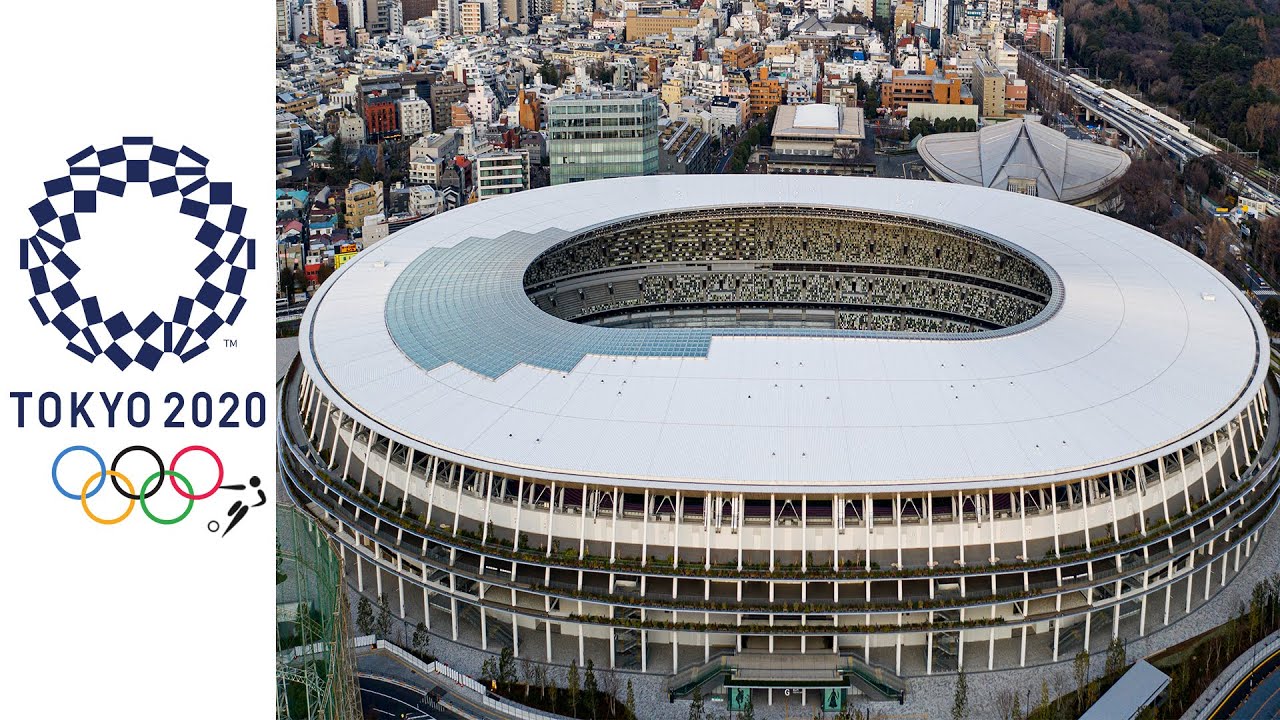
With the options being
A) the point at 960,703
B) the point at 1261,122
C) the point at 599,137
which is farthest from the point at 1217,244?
the point at 960,703

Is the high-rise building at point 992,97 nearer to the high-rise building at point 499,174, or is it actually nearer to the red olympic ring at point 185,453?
the high-rise building at point 499,174

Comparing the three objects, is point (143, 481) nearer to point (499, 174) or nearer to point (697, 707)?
point (697, 707)

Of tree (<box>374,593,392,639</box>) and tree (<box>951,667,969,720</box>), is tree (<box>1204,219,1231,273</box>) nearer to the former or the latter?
tree (<box>951,667,969,720</box>)

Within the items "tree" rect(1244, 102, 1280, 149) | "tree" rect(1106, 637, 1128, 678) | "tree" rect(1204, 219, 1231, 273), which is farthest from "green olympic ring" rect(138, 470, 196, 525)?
"tree" rect(1244, 102, 1280, 149)

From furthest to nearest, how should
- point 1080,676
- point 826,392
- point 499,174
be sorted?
point 499,174 < point 826,392 < point 1080,676

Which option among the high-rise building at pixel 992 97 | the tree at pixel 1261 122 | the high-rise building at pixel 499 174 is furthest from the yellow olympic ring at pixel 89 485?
the high-rise building at pixel 992 97

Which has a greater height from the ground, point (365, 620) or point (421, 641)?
point (365, 620)
